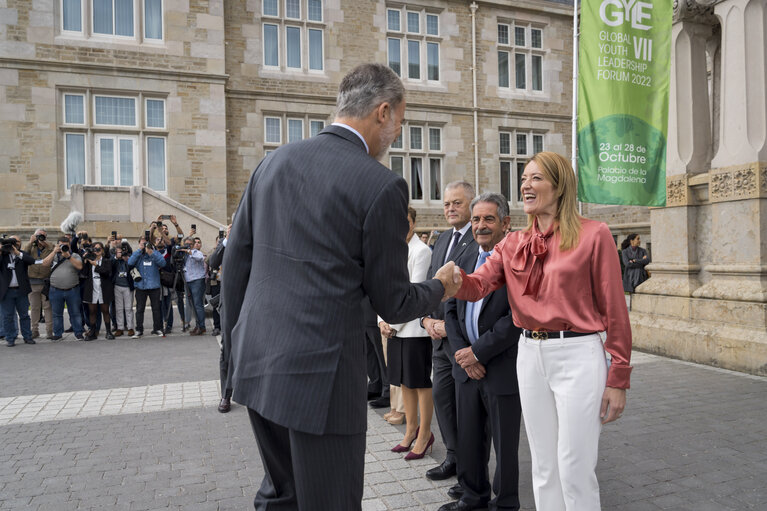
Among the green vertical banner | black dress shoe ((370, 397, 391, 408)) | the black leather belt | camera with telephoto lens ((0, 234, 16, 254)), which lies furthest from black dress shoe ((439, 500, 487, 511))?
camera with telephoto lens ((0, 234, 16, 254))

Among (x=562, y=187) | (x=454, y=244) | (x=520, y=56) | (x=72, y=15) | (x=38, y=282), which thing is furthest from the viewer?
(x=520, y=56)

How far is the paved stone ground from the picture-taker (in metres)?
3.52

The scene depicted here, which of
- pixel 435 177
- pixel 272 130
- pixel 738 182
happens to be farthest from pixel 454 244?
pixel 435 177

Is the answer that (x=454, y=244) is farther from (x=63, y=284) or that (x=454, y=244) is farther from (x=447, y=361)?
(x=63, y=284)

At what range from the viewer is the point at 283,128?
1783 cm

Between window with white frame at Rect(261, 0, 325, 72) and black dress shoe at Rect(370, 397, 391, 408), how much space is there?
47.5ft

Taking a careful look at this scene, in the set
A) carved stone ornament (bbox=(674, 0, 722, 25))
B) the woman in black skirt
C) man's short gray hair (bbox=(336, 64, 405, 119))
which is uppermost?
carved stone ornament (bbox=(674, 0, 722, 25))

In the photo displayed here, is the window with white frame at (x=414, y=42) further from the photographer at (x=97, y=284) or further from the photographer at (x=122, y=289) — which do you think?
the photographer at (x=97, y=284)

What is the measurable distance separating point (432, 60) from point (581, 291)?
1881 centimetres

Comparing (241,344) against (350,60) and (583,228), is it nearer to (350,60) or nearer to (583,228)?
(583,228)

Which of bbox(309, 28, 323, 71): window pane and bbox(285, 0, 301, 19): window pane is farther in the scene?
bbox(309, 28, 323, 71): window pane

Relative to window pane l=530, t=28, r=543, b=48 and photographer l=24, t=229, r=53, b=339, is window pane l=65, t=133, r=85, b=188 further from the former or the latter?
window pane l=530, t=28, r=543, b=48

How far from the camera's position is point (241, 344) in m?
1.88

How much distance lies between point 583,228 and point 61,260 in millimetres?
10778
